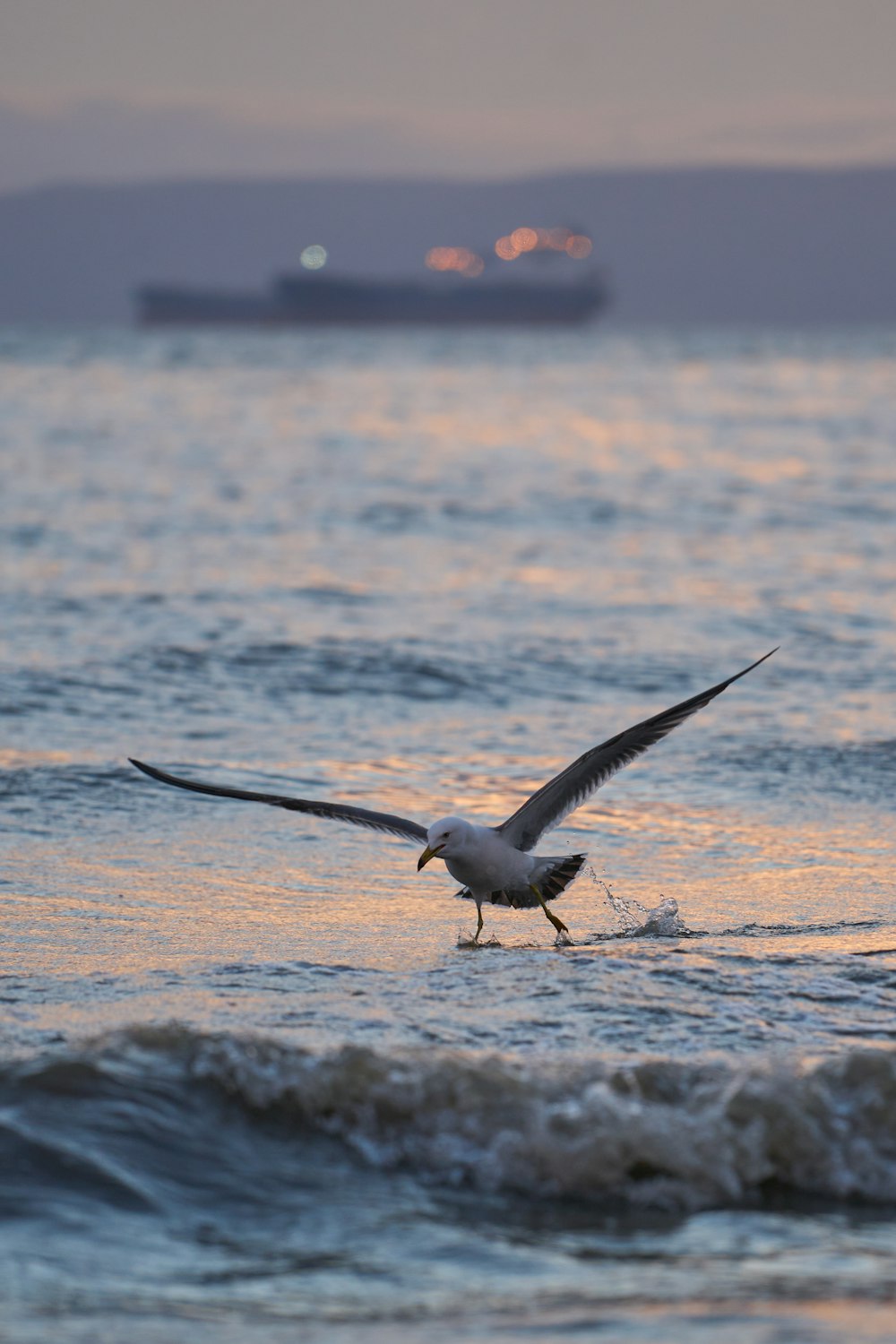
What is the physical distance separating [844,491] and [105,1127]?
80.1 feet

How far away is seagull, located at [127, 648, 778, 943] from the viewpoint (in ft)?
22.9

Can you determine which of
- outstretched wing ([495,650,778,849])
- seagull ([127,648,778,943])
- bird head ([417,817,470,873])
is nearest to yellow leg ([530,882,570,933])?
seagull ([127,648,778,943])

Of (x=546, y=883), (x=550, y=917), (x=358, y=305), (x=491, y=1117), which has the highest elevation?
(x=358, y=305)

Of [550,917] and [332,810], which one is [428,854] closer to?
[332,810]

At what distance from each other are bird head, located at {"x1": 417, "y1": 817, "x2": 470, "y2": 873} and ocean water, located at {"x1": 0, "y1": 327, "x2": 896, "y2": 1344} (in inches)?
13.0

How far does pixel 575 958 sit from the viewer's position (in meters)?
6.35

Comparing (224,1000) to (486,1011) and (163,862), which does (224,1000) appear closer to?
(486,1011)

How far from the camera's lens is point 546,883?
7402 mm

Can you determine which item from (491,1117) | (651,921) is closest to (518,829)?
(651,921)

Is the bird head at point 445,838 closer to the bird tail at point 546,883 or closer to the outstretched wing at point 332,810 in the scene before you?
the outstretched wing at point 332,810

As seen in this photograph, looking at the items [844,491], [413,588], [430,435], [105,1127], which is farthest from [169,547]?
[430,435]

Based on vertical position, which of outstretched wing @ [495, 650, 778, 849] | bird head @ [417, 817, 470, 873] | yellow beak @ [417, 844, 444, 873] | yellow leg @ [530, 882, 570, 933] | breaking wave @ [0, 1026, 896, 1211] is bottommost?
breaking wave @ [0, 1026, 896, 1211]

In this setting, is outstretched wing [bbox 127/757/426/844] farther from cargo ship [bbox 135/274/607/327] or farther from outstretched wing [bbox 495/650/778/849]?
cargo ship [bbox 135/274/607/327]

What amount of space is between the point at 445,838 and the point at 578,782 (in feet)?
2.35
